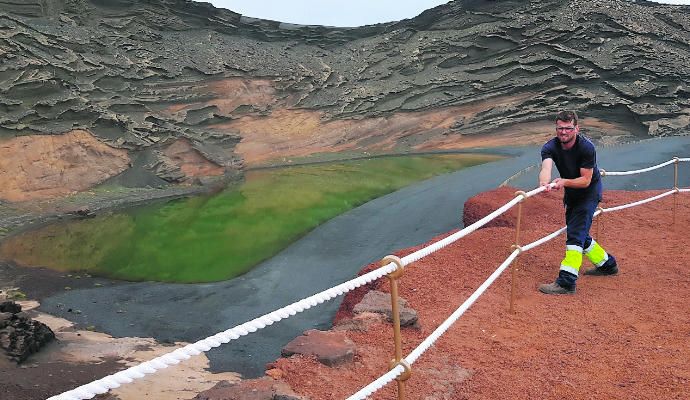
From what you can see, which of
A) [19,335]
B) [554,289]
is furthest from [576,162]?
[19,335]

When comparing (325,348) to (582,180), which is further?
(582,180)

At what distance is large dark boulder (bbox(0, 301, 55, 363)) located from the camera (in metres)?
6.62

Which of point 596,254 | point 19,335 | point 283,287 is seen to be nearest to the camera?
point 596,254

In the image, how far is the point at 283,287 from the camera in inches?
376

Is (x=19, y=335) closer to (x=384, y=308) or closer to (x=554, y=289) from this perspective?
(x=384, y=308)

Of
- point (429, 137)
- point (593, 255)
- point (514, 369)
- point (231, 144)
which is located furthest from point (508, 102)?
point (514, 369)

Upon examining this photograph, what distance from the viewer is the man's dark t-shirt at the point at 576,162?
4672 mm

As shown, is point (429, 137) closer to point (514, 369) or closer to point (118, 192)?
point (118, 192)

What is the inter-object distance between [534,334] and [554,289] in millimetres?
1064

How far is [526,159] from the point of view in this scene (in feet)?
57.9

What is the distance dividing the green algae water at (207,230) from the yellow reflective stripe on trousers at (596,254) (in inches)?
281

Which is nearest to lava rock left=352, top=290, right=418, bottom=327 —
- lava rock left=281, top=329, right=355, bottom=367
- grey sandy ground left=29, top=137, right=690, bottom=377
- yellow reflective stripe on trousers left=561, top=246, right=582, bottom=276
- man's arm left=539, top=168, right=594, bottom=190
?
lava rock left=281, top=329, right=355, bottom=367

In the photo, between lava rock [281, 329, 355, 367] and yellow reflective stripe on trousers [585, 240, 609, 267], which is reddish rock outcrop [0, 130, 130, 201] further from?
yellow reflective stripe on trousers [585, 240, 609, 267]

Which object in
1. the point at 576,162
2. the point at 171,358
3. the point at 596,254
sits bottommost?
the point at 596,254
